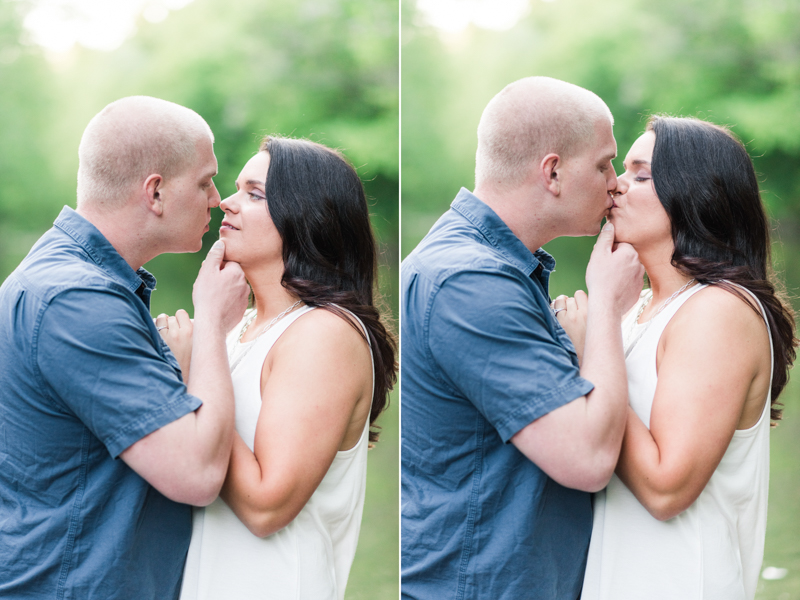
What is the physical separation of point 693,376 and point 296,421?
750mm

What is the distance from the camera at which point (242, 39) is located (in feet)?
14.6

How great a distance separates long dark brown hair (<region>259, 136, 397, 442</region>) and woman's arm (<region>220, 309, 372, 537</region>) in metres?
0.09

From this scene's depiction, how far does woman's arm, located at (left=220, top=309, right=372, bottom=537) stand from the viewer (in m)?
1.40

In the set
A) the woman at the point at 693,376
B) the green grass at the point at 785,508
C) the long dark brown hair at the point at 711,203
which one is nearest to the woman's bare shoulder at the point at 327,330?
the woman at the point at 693,376

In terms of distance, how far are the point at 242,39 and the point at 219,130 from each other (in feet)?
1.86

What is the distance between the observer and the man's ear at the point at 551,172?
1532 mm

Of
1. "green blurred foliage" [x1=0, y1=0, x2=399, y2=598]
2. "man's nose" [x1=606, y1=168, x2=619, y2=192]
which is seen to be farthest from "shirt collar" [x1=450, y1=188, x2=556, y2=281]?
"green blurred foliage" [x1=0, y1=0, x2=399, y2=598]

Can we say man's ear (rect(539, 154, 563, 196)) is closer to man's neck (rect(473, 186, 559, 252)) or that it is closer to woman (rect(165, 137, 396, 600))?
man's neck (rect(473, 186, 559, 252))

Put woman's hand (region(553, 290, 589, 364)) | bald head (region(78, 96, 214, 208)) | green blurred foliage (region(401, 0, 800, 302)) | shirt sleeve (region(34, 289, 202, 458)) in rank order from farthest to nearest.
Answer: green blurred foliage (region(401, 0, 800, 302)) → woman's hand (region(553, 290, 589, 364)) → bald head (region(78, 96, 214, 208)) → shirt sleeve (region(34, 289, 202, 458))

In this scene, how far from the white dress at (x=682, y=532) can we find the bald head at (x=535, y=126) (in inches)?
15.8

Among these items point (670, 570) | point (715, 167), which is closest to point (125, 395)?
point (670, 570)

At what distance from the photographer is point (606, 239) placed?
158 centimetres

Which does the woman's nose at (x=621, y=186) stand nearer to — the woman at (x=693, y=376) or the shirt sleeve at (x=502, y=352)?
the woman at (x=693, y=376)

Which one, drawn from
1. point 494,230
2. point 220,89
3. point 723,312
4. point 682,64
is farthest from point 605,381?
point 682,64
